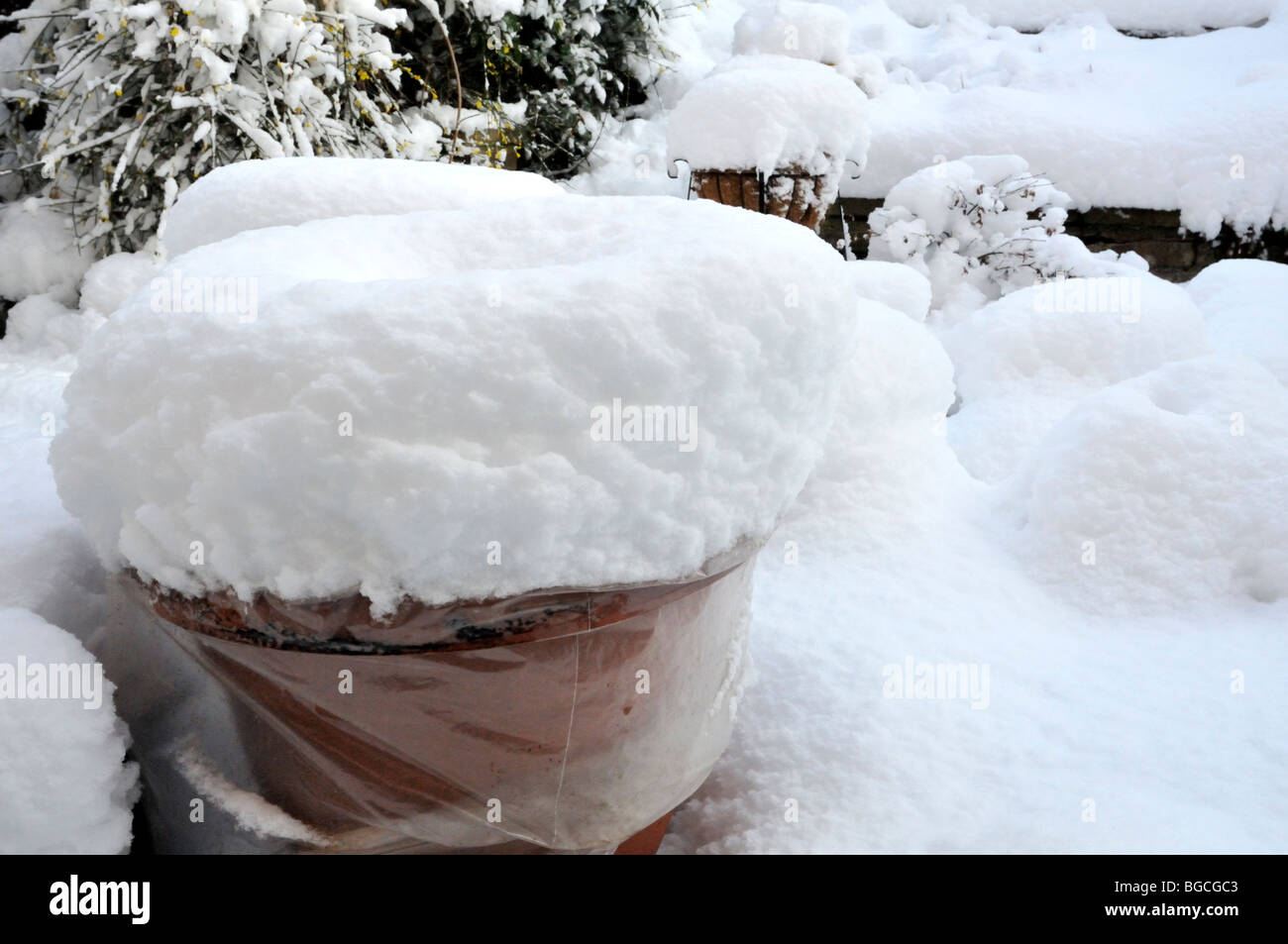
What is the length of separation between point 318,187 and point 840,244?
3.56m

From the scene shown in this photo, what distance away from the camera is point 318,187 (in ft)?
4.52

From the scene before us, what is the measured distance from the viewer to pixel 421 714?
0.93 meters

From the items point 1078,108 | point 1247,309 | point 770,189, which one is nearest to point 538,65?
point 770,189

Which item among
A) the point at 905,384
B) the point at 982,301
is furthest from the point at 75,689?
the point at 982,301

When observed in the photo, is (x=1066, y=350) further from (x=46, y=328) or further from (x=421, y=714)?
(x=46, y=328)

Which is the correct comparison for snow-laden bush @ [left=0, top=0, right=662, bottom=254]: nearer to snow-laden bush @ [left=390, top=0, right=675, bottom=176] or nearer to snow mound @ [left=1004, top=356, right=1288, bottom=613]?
snow-laden bush @ [left=390, top=0, right=675, bottom=176]

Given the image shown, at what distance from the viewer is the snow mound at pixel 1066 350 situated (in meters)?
2.84

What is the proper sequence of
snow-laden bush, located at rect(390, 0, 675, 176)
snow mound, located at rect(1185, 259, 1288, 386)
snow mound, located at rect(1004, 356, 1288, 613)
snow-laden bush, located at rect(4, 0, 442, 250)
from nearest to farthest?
snow mound, located at rect(1004, 356, 1288, 613), snow mound, located at rect(1185, 259, 1288, 386), snow-laden bush, located at rect(4, 0, 442, 250), snow-laden bush, located at rect(390, 0, 675, 176)

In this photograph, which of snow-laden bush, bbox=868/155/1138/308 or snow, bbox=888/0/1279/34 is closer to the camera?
snow-laden bush, bbox=868/155/1138/308

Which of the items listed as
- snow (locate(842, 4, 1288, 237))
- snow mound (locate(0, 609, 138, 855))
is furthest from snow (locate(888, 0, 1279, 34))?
snow mound (locate(0, 609, 138, 855))

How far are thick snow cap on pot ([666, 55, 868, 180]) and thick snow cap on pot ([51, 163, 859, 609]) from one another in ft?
8.39

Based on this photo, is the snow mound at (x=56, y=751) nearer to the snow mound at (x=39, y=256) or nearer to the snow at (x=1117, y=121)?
the snow mound at (x=39, y=256)

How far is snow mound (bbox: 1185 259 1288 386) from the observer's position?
276cm
